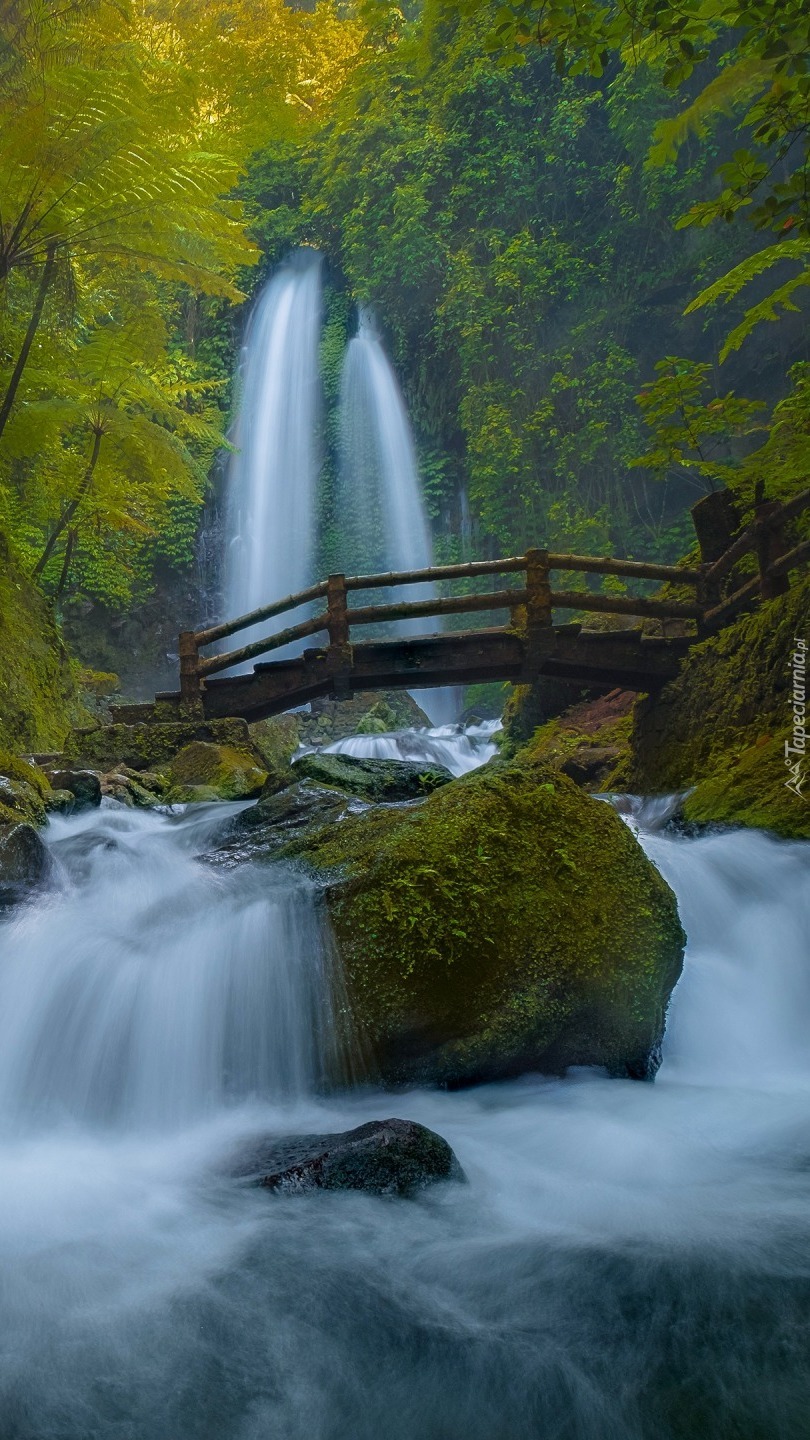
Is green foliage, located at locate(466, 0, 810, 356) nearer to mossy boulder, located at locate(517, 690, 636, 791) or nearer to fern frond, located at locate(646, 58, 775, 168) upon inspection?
fern frond, located at locate(646, 58, 775, 168)

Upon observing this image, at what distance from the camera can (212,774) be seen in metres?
8.20

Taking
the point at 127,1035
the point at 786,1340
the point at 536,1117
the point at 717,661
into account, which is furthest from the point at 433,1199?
the point at 717,661

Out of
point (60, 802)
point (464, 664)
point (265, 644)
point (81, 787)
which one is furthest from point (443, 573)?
point (60, 802)

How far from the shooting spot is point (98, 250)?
24.9 feet

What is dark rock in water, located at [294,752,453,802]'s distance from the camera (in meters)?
6.31

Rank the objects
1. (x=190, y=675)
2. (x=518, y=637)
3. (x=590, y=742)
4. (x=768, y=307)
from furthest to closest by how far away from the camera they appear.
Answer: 1. (x=590, y=742)
2. (x=190, y=675)
3. (x=518, y=637)
4. (x=768, y=307)

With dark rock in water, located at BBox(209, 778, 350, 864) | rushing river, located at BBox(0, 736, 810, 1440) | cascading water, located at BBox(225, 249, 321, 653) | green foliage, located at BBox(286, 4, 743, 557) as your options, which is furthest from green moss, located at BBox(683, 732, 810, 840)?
cascading water, located at BBox(225, 249, 321, 653)

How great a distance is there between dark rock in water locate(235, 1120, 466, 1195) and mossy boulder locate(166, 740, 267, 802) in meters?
5.44

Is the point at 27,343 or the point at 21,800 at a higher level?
the point at 27,343

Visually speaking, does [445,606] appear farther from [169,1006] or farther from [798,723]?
[169,1006]

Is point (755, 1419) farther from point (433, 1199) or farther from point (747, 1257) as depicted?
point (433, 1199)

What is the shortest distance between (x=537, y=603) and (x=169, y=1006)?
18.6 ft

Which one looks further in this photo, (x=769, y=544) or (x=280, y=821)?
(x=769, y=544)

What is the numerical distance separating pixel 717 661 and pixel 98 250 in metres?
6.76
